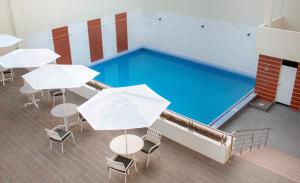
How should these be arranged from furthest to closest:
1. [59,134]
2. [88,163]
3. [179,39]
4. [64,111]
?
[179,39]
[64,111]
[59,134]
[88,163]

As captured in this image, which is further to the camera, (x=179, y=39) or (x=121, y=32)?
(x=121, y=32)

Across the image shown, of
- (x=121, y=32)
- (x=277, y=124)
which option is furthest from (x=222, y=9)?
(x=277, y=124)

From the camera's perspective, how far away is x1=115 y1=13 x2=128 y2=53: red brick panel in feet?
61.0

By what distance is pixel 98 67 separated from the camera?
1803 cm

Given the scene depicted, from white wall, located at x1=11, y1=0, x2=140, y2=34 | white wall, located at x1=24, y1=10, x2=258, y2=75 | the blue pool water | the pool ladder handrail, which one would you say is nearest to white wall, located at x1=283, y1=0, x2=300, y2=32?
white wall, located at x1=24, y1=10, x2=258, y2=75

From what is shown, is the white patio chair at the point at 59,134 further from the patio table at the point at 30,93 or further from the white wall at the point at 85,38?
the white wall at the point at 85,38

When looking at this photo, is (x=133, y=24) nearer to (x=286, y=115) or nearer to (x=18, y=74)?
(x=18, y=74)

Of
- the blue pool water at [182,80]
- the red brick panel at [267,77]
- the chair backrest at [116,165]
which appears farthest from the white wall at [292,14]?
the chair backrest at [116,165]

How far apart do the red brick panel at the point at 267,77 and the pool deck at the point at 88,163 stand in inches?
266

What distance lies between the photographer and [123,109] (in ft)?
22.9

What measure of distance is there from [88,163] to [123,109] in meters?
1.99

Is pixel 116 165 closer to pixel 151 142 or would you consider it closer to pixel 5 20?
pixel 151 142

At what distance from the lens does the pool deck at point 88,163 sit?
7504 mm

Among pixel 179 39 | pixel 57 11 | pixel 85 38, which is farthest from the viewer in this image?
pixel 179 39
